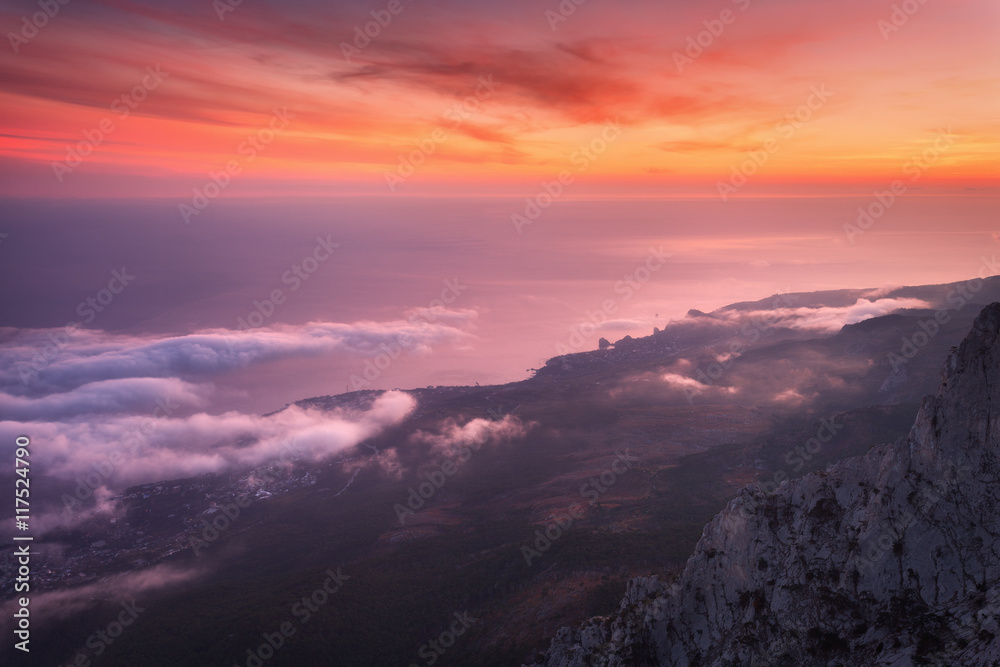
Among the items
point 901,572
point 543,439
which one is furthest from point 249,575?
point 901,572

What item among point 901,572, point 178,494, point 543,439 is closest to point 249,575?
point 178,494

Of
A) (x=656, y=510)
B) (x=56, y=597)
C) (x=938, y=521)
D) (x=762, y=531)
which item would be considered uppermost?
(x=938, y=521)

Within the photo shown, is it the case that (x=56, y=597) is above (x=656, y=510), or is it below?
below

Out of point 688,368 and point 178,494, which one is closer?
point 178,494

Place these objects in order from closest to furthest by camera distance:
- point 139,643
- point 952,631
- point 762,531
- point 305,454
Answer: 1. point 952,631
2. point 762,531
3. point 139,643
4. point 305,454

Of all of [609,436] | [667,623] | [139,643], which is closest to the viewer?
[667,623]

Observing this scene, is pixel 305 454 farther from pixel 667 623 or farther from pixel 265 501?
pixel 667 623

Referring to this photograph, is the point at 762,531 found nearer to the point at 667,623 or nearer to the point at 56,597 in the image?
the point at 667,623
